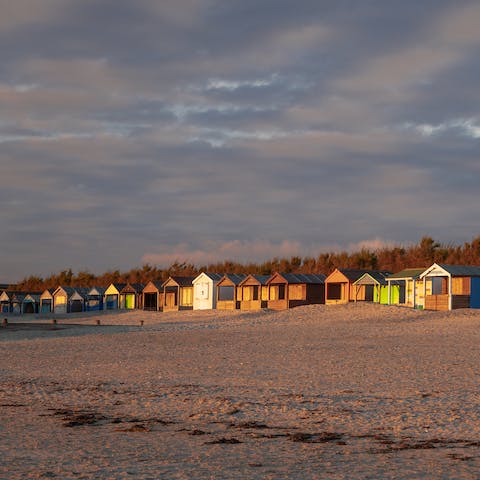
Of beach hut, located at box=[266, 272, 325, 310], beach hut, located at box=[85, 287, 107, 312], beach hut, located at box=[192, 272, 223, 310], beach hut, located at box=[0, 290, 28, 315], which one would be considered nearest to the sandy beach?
beach hut, located at box=[266, 272, 325, 310]

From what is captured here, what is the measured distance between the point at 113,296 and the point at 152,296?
764 cm

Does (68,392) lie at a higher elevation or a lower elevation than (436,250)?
lower

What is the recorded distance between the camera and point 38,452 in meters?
12.0

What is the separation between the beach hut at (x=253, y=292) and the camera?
240 ft

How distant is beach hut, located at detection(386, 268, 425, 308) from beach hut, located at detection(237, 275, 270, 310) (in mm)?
13531

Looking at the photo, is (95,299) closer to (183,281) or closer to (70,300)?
(70,300)

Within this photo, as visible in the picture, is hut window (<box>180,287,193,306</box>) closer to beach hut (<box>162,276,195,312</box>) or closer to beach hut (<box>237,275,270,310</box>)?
beach hut (<box>162,276,195,312</box>)

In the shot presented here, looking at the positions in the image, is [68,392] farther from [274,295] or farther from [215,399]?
[274,295]

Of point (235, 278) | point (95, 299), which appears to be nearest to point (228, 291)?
point (235, 278)

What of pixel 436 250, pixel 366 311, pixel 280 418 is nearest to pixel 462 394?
pixel 280 418

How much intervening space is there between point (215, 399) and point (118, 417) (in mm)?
2683

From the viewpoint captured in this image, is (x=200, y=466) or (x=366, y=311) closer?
(x=200, y=466)

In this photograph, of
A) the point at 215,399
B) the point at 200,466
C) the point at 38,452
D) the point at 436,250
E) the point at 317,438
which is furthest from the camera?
the point at 436,250

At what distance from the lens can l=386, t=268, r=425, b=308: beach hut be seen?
58.5 metres
